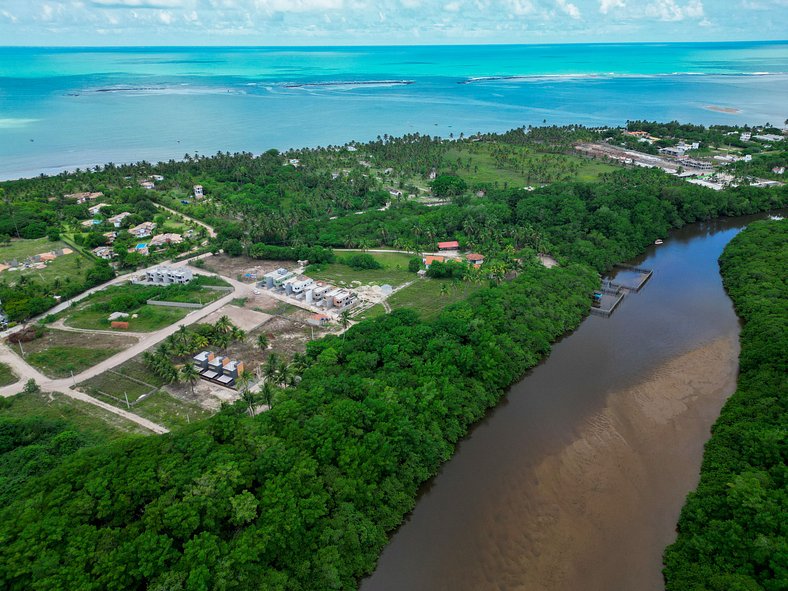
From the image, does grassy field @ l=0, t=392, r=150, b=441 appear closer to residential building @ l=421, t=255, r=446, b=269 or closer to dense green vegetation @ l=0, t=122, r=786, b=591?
dense green vegetation @ l=0, t=122, r=786, b=591

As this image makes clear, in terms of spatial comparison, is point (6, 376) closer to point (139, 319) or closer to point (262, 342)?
point (139, 319)

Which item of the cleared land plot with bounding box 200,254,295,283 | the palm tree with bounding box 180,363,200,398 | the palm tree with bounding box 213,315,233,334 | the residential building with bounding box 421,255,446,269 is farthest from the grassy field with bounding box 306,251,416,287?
the palm tree with bounding box 180,363,200,398

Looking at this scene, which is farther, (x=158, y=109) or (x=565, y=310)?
(x=158, y=109)

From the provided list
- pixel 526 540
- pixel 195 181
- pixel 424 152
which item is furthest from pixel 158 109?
pixel 526 540

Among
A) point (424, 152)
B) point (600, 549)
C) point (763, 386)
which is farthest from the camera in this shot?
point (424, 152)

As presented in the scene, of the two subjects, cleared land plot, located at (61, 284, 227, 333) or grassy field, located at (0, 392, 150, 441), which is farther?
cleared land plot, located at (61, 284, 227, 333)

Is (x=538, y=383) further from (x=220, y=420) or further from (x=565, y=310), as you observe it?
(x=220, y=420)

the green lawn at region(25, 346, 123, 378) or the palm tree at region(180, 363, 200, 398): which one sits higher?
the palm tree at region(180, 363, 200, 398)

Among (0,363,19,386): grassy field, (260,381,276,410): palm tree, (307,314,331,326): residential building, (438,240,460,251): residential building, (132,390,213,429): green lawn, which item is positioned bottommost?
(0,363,19,386): grassy field
